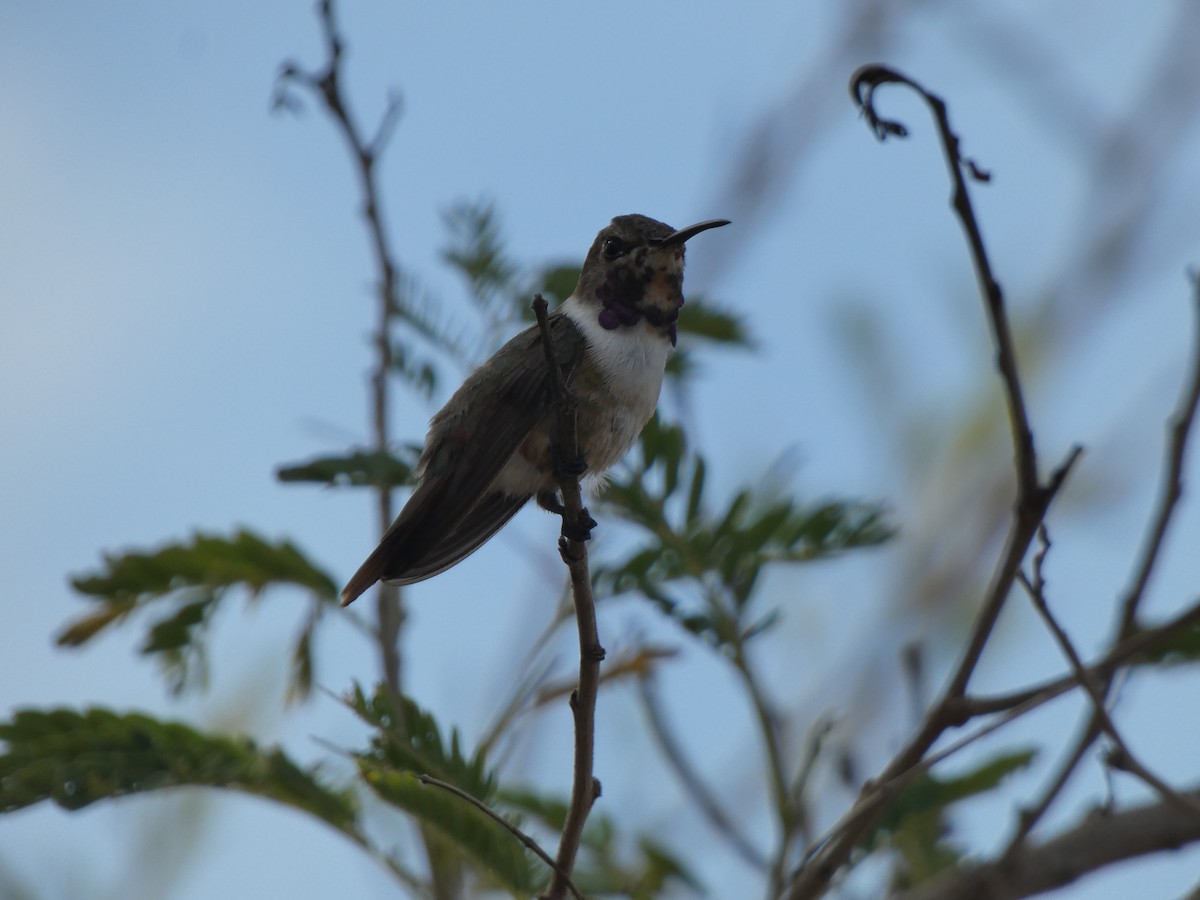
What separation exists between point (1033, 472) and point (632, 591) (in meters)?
1.82

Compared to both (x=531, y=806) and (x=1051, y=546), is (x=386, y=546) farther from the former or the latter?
(x=1051, y=546)

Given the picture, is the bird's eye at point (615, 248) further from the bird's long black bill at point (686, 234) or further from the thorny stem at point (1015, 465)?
the thorny stem at point (1015, 465)

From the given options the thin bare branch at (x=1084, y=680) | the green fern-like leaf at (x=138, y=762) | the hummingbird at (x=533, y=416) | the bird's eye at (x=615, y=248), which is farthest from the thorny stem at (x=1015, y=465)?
the bird's eye at (x=615, y=248)

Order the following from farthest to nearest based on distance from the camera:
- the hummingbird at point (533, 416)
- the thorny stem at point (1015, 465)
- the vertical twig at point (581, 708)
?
the hummingbird at point (533, 416)
the vertical twig at point (581, 708)
the thorny stem at point (1015, 465)

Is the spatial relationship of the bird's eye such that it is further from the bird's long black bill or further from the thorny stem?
the thorny stem

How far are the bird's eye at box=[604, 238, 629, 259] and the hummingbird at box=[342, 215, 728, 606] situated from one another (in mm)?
29

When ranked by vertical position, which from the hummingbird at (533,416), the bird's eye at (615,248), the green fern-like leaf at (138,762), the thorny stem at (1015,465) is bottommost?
the green fern-like leaf at (138,762)

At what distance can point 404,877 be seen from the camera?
10.3ft

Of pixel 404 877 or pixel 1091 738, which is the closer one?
pixel 1091 738

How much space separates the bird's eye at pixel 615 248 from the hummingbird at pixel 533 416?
0.03m

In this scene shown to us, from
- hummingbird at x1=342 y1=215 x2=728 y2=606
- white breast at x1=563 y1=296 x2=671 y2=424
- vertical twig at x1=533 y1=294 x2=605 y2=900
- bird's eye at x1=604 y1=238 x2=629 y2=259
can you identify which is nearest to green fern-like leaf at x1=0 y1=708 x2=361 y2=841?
hummingbird at x1=342 y1=215 x2=728 y2=606

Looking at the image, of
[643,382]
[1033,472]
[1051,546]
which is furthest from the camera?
[643,382]

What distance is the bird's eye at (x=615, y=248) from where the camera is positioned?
410 cm

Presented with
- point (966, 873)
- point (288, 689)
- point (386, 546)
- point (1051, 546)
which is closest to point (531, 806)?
point (288, 689)
